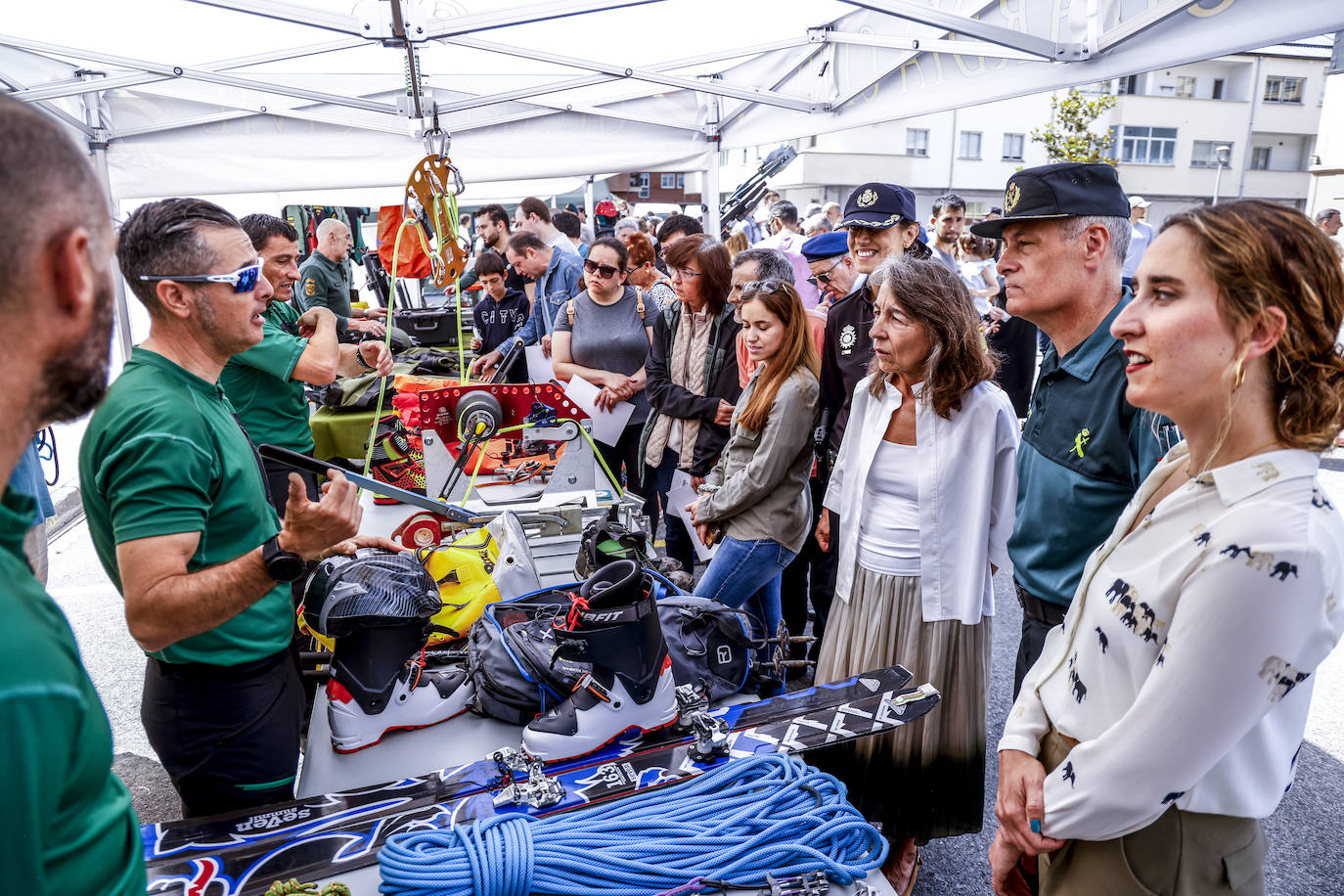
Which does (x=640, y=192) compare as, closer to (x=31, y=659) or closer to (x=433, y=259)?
(x=433, y=259)

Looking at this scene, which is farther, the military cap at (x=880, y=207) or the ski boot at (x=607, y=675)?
the military cap at (x=880, y=207)

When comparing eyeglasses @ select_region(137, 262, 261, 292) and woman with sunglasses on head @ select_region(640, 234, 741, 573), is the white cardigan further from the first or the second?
eyeglasses @ select_region(137, 262, 261, 292)

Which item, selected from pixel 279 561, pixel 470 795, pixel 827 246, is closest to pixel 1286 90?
pixel 827 246

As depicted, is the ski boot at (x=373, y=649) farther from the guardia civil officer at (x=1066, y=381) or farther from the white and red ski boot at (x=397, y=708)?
the guardia civil officer at (x=1066, y=381)

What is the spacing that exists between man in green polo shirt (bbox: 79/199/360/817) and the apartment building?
100ft

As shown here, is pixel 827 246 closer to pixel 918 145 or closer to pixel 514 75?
pixel 514 75

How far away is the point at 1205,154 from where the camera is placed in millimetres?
31578

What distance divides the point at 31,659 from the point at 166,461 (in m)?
0.93

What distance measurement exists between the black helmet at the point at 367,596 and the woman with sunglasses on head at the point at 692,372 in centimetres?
169

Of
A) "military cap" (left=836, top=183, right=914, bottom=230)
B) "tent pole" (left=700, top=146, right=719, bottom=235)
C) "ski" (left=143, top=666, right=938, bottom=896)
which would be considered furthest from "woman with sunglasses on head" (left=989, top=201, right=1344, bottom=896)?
"tent pole" (left=700, top=146, right=719, bottom=235)

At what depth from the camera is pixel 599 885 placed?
1.36 meters

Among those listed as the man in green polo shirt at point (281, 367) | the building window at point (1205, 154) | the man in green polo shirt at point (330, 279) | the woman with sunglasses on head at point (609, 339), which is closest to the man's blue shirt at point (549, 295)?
the woman with sunglasses on head at point (609, 339)

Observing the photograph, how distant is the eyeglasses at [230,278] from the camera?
165 centimetres

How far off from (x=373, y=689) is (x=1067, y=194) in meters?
1.97
